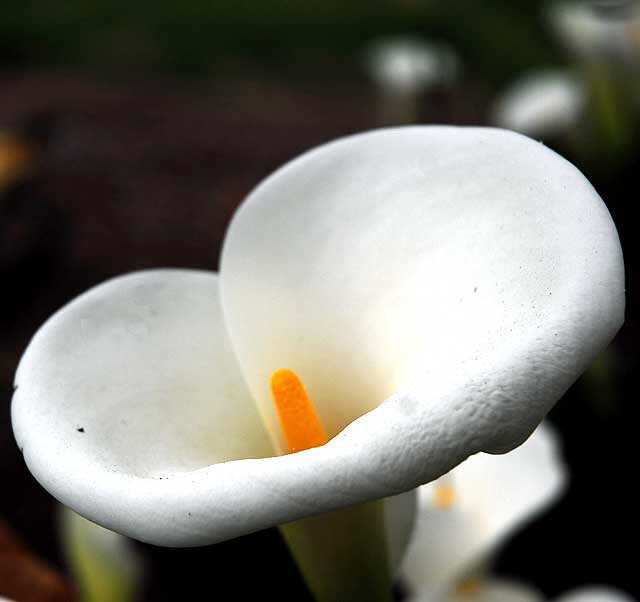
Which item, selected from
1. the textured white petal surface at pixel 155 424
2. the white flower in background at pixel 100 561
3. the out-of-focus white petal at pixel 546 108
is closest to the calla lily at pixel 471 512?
the textured white petal surface at pixel 155 424

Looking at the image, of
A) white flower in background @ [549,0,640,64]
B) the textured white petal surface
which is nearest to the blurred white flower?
the textured white petal surface

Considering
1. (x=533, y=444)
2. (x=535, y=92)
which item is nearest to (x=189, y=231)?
(x=535, y=92)

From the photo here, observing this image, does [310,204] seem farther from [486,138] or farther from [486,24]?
[486,24]

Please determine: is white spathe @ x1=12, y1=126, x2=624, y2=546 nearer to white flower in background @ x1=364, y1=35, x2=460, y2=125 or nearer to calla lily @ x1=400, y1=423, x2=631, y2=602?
calla lily @ x1=400, y1=423, x2=631, y2=602

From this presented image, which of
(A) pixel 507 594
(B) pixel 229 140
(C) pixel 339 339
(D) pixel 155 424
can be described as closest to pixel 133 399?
(D) pixel 155 424

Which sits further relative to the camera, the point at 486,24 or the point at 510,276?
the point at 486,24

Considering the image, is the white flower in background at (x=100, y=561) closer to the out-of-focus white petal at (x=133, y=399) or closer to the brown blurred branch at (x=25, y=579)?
the brown blurred branch at (x=25, y=579)
